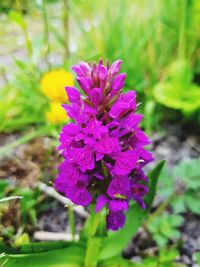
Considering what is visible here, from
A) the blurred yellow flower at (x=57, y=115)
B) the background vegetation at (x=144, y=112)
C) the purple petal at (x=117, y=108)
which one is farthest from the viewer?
the blurred yellow flower at (x=57, y=115)

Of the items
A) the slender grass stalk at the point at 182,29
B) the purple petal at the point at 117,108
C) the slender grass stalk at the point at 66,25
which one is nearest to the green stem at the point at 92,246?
the purple petal at the point at 117,108

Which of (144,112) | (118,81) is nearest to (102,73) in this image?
(118,81)

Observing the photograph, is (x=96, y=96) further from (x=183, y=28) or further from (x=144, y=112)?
(x=183, y=28)

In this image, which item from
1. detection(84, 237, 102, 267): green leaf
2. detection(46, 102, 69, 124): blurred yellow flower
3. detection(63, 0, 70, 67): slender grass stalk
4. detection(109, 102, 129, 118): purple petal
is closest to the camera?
detection(109, 102, 129, 118): purple petal

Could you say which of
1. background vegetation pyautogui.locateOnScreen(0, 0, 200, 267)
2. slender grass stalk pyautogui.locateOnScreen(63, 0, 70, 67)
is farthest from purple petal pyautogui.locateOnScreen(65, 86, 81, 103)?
slender grass stalk pyautogui.locateOnScreen(63, 0, 70, 67)

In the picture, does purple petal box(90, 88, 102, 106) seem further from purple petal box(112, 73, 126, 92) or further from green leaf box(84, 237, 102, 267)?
green leaf box(84, 237, 102, 267)

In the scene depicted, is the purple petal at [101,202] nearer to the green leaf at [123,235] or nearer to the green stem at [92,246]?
the green stem at [92,246]
